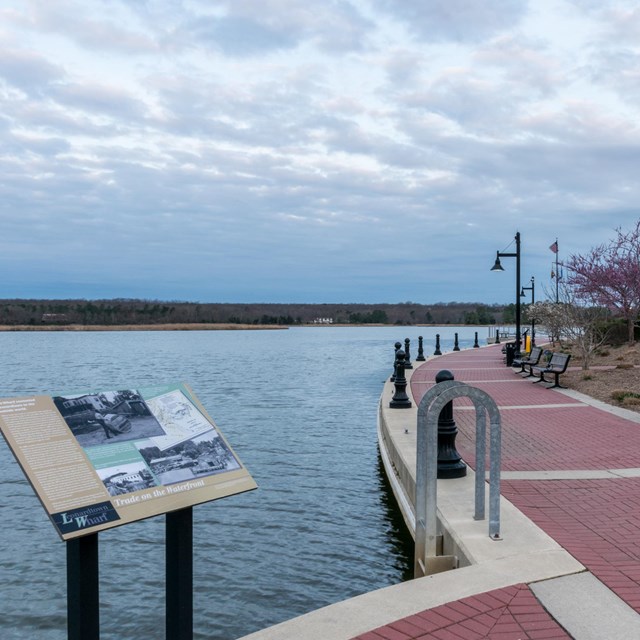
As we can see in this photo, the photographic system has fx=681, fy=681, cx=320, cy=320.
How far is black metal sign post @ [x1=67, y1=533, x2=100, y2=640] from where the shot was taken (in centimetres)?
337

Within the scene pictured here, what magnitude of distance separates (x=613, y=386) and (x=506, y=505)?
450 inches

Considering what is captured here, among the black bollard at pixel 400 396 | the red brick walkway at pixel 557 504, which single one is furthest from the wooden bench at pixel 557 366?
the black bollard at pixel 400 396

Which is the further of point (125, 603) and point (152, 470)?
point (125, 603)

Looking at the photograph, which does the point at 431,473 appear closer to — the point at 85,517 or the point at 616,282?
the point at 85,517

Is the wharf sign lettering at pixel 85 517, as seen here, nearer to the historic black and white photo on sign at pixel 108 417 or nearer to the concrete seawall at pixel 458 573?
the historic black and white photo on sign at pixel 108 417

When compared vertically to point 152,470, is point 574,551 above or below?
below

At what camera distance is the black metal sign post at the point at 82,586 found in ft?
11.0

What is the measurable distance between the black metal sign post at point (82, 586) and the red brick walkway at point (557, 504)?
1.50m

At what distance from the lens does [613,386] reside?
54.3ft

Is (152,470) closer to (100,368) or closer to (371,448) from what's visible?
(371,448)

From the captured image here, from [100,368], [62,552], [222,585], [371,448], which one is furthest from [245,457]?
[100,368]

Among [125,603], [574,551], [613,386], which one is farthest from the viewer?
[613,386]

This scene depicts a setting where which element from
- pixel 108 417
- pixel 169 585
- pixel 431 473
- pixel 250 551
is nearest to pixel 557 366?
pixel 250 551

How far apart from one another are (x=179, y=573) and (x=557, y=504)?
4250 millimetres
